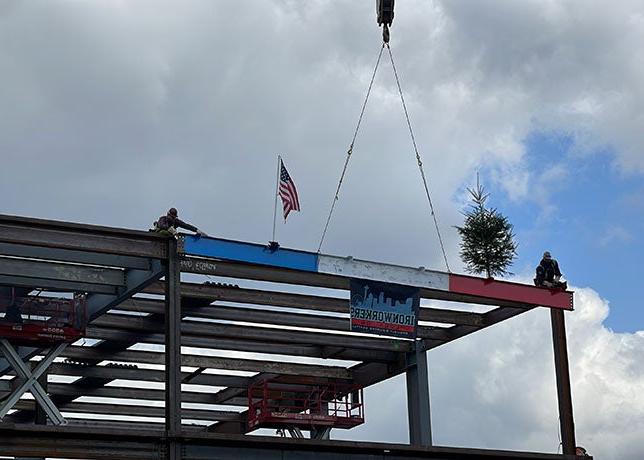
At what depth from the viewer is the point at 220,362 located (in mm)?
35000

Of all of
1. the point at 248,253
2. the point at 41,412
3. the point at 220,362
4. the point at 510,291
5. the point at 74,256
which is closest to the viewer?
the point at 74,256

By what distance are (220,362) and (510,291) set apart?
9.56 metres

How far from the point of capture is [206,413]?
4025 centimetres

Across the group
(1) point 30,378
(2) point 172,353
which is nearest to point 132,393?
(1) point 30,378

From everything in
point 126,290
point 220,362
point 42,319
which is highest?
point 126,290

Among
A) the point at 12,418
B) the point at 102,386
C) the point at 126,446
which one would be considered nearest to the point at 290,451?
the point at 126,446

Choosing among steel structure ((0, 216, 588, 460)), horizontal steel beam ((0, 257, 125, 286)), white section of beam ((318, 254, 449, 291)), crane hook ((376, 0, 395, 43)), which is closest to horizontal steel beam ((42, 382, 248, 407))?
steel structure ((0, 216, 588, 460))

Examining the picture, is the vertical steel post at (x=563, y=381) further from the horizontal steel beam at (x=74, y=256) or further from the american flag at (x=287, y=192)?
the horizontal steel beam at (x=74, y=256)

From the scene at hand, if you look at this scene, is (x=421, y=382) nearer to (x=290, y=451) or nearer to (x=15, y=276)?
(x=290, y=451)

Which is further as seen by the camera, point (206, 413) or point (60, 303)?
point (206, 413)

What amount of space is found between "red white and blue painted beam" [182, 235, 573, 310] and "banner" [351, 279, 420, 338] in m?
0.53

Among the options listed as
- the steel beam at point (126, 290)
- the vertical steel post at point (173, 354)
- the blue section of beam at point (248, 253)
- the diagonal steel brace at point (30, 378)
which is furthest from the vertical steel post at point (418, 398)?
the vertical steel post at point (173, 354)

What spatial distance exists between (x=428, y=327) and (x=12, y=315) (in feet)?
40.6

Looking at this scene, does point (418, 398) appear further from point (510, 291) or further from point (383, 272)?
point (383, 272)
